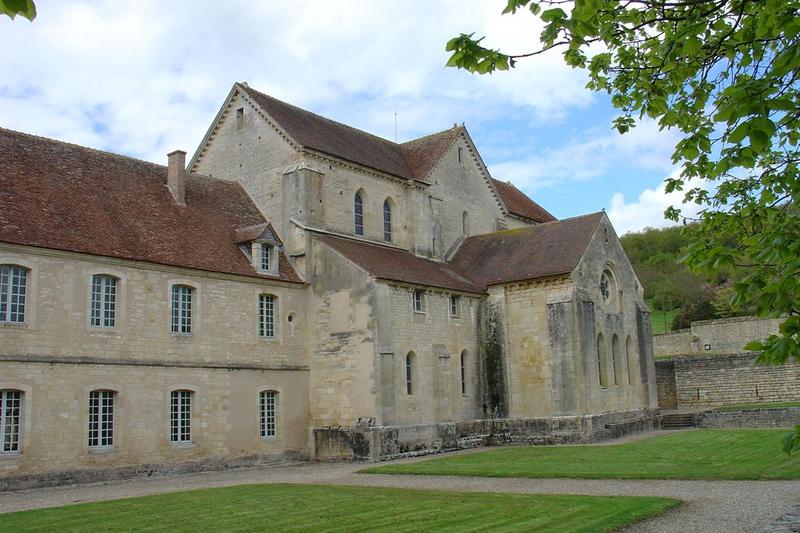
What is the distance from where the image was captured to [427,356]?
2773cm

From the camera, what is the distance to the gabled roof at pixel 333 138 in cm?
2950

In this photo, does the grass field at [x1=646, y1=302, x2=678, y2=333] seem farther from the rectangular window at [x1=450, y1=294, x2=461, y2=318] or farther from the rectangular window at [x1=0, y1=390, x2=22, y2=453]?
the rectangular window at [x1=0, y1=390, x2=22, y2=453]

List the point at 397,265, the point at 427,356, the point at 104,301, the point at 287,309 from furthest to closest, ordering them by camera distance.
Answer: the point at 397,265 < the point at 427,356 < the point at 287,309 < the point at 104,301

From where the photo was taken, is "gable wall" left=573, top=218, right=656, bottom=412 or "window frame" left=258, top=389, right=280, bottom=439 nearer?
"window frame" left=258, top=389, right=280, bottom=439

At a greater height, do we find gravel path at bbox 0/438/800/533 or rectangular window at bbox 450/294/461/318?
rectangular window at bbox 450/294/461/318

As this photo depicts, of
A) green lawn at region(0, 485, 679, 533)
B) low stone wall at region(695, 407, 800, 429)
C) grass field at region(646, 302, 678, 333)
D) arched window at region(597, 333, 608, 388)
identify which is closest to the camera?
green lawn at region(0, 485, 679, 533)

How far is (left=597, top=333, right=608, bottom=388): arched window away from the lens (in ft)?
101

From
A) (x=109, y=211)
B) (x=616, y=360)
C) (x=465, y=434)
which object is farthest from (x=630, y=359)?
(x=109, y=211)

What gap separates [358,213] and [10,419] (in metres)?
15.5

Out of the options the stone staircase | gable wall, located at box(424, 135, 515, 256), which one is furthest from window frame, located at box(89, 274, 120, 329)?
the stone staircase

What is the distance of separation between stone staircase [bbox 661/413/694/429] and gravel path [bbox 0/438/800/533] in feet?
48.2

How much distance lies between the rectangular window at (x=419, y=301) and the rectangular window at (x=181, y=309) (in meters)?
8.21

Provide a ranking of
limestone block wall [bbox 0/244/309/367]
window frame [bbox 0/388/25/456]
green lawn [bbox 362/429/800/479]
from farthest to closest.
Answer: limestone block wall [bbox 0/244/309/367] → window frame [bbox 0/388/25/456] → green lawn [bbox 362/429/800/479]

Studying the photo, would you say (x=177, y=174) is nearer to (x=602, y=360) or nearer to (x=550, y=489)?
(x=550, y=489)
